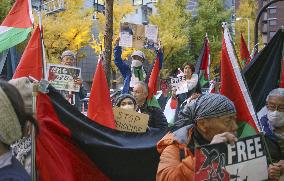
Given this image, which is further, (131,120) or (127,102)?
(127,102)

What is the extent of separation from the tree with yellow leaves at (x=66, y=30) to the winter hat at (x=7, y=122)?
2294 centimetres

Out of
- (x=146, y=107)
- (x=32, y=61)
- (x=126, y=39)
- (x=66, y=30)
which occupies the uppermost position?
(x=66, y=30)

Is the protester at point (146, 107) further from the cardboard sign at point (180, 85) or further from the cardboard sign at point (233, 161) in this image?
the cardboard sign at point (233, 161)

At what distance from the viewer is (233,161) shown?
8.41 ft

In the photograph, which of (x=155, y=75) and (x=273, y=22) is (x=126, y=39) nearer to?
(x=155, y=75)

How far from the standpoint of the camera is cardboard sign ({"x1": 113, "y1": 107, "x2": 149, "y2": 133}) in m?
4.86

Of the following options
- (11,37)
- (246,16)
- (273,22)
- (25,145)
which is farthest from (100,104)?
(273,22)

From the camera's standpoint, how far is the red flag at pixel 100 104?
5070 millimetres

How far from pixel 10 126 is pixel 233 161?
121 cm

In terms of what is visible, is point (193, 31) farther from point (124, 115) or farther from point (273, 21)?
point (124, 115)

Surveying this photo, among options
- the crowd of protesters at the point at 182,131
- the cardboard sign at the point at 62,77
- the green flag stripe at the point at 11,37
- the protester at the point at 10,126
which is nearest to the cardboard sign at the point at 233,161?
the crowd of protesters at the point at 182,131

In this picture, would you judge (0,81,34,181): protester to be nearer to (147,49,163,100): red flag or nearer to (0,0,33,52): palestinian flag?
(0,0,33,52): palestinian flag

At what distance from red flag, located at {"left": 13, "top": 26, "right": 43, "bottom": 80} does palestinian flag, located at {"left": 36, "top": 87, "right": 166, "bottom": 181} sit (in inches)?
30.3

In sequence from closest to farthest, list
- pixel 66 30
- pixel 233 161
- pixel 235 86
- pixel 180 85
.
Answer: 1. pixel 233 161
2. pixel 235 86
3. pixel 180 85
4. pixel 66 30
